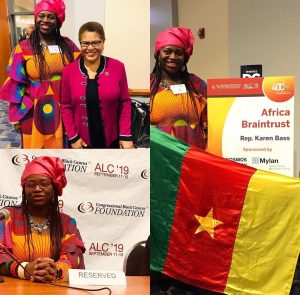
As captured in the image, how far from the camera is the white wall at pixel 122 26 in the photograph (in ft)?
5.83

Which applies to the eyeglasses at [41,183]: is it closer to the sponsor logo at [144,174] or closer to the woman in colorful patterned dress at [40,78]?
the woman in colorful patterned dress at [40,78]

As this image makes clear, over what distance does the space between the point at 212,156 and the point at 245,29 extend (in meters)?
0.69

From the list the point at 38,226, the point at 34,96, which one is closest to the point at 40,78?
the point at 34,96

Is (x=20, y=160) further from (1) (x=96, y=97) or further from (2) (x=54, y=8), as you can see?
(2) (x=54, y=8)

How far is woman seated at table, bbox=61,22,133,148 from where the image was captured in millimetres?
1807

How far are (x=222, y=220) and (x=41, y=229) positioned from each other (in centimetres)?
87

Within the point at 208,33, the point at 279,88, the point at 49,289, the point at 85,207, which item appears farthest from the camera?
the point at 208,33

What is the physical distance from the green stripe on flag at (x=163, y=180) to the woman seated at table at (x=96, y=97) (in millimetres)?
290

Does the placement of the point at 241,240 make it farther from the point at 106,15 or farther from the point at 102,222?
the point at 106,15

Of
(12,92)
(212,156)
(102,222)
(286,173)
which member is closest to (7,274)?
(102,222)

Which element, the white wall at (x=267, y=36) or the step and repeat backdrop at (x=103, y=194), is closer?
the step and repeat backdrop at (x=103, y=194)

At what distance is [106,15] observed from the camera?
5.88 feet

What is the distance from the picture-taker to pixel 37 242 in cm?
183

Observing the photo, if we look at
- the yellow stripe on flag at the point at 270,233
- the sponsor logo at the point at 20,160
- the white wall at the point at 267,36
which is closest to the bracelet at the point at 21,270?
the sponsor logo at the point at 20,160
